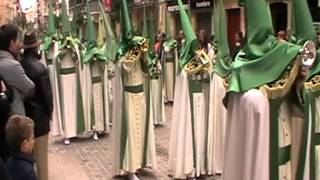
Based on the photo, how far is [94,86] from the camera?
9805mm

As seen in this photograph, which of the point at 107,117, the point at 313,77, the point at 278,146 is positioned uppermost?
the point at 313,77

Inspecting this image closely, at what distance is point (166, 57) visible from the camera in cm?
1320

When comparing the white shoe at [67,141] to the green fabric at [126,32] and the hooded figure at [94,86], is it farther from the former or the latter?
the green fabric at [126,32]

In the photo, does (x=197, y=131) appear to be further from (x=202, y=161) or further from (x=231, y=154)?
(x=231, y=154)

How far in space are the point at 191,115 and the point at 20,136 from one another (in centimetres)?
321

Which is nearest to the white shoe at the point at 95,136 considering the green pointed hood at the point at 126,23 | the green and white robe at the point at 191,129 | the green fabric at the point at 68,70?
the green fabric at the point at 68,70

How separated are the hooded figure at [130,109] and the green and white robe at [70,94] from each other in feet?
8.30

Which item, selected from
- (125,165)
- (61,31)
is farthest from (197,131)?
(61,31)

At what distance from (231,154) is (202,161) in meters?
3.07

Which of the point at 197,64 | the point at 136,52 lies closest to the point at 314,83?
the point at 197,64

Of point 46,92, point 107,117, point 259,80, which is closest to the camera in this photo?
point 259,80

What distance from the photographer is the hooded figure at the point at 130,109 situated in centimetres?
693

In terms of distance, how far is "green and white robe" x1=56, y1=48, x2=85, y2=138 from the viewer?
31.4ft

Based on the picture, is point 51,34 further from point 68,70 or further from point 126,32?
point 126,32
